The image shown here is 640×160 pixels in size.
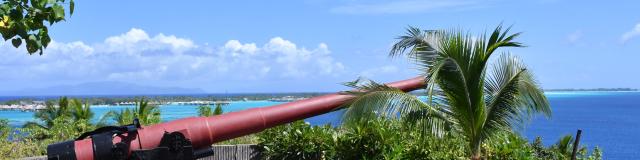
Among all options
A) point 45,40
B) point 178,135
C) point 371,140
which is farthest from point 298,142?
point 45,40

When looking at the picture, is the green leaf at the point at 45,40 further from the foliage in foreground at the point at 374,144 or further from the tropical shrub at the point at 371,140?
the tropical shrub at the point at 371,140

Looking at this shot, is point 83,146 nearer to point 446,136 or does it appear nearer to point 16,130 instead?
point 446,136

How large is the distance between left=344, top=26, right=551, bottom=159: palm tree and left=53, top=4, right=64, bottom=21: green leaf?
167 inches

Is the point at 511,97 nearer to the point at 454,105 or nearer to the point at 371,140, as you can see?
the point at 454,105

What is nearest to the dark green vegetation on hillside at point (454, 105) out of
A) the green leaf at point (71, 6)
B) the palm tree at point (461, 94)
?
the palm tree at point (461, 94)

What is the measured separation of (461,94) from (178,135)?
313cm

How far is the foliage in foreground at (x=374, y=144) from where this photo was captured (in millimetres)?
8828

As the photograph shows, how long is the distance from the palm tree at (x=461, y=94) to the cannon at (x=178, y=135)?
612 mm

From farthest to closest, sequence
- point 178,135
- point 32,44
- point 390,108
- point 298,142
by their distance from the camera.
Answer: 1. point 298,142
2. point 390,108
3. point 178,135
4. point 32,44

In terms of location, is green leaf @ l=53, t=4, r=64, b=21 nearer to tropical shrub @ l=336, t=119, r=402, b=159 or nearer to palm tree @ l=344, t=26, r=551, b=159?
palm tree @ l=344, t=26, r=551, b=159

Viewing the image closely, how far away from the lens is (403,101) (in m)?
7.37

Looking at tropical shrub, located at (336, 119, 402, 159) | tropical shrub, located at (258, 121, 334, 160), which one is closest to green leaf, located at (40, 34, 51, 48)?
tropical shrub, located at (336, 119, 402, 159)

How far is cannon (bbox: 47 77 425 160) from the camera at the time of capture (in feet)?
17.1

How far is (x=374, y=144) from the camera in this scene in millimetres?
9422
